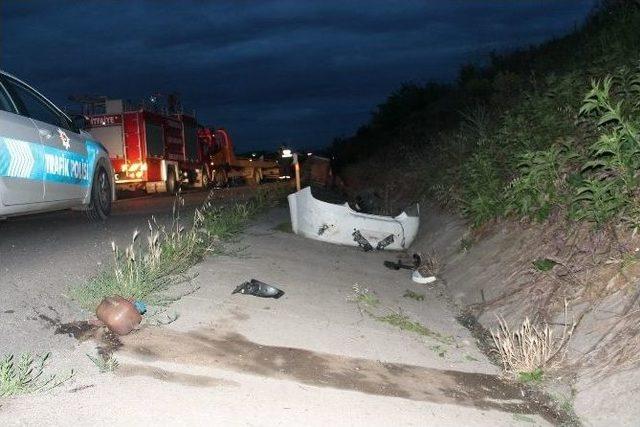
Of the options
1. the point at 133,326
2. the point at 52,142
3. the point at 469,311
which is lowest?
the point at 469,311

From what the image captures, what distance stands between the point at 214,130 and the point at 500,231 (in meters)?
23.3

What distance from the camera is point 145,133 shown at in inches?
830

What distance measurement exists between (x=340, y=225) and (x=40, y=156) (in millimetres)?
4427

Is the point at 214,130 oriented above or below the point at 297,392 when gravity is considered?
above

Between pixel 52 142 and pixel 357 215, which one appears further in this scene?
pixel 357 215

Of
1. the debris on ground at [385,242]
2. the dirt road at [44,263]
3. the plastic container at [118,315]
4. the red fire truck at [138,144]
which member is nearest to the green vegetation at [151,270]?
the dirt road at [44,263]

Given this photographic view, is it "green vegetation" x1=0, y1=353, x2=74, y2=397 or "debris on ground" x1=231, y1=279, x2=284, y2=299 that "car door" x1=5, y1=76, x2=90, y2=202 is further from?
"green vegetation" x1=0, y1=353, x2=74, y2=397

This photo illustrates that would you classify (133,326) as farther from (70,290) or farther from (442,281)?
(442,281)

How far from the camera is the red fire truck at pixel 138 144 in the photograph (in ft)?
68.1

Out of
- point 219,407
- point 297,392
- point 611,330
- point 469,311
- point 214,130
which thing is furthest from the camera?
point 214,130

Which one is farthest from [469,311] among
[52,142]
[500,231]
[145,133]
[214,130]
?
[214,130]

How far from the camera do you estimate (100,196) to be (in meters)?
9.71

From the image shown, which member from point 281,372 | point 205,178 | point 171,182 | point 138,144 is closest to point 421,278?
point 281,372

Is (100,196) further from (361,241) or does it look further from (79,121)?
(361,241)
